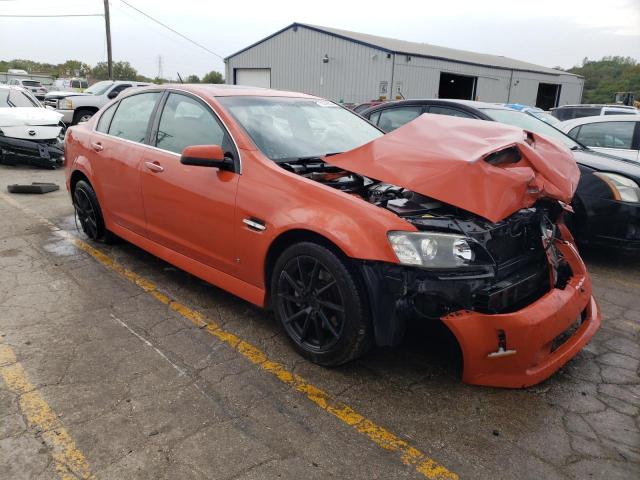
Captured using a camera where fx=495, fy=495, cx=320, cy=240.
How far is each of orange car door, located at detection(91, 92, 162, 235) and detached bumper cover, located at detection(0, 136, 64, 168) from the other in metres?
6.06

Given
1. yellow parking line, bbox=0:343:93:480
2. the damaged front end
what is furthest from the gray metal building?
yellow parking line, bbox=0:343:93:480

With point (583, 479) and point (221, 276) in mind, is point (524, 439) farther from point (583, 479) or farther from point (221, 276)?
point (221, 276)

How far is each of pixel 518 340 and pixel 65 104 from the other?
16120mm

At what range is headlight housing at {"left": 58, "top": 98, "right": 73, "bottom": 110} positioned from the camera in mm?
15062

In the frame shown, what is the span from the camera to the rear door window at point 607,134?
650 cm

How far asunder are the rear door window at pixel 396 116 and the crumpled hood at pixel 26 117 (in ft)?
23.8

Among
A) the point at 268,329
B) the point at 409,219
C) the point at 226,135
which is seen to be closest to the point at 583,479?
the point at 409,219

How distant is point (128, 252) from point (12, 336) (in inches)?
71.5

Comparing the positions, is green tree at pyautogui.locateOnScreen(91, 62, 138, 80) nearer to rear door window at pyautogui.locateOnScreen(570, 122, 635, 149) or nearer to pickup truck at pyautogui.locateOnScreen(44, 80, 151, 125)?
pickup truck at pyautogui.locateOnScreen(44, 80, 151, 125)

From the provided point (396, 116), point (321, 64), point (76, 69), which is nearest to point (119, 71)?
point (76, 69)

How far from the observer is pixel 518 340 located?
247cm

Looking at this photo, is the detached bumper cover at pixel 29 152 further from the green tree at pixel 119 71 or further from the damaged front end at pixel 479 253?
the green tree at pixel 119 71

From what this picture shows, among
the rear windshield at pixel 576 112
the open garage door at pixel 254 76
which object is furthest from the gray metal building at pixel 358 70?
the rear windshield at pixel 576 112

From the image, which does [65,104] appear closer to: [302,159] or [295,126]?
[295,126]
